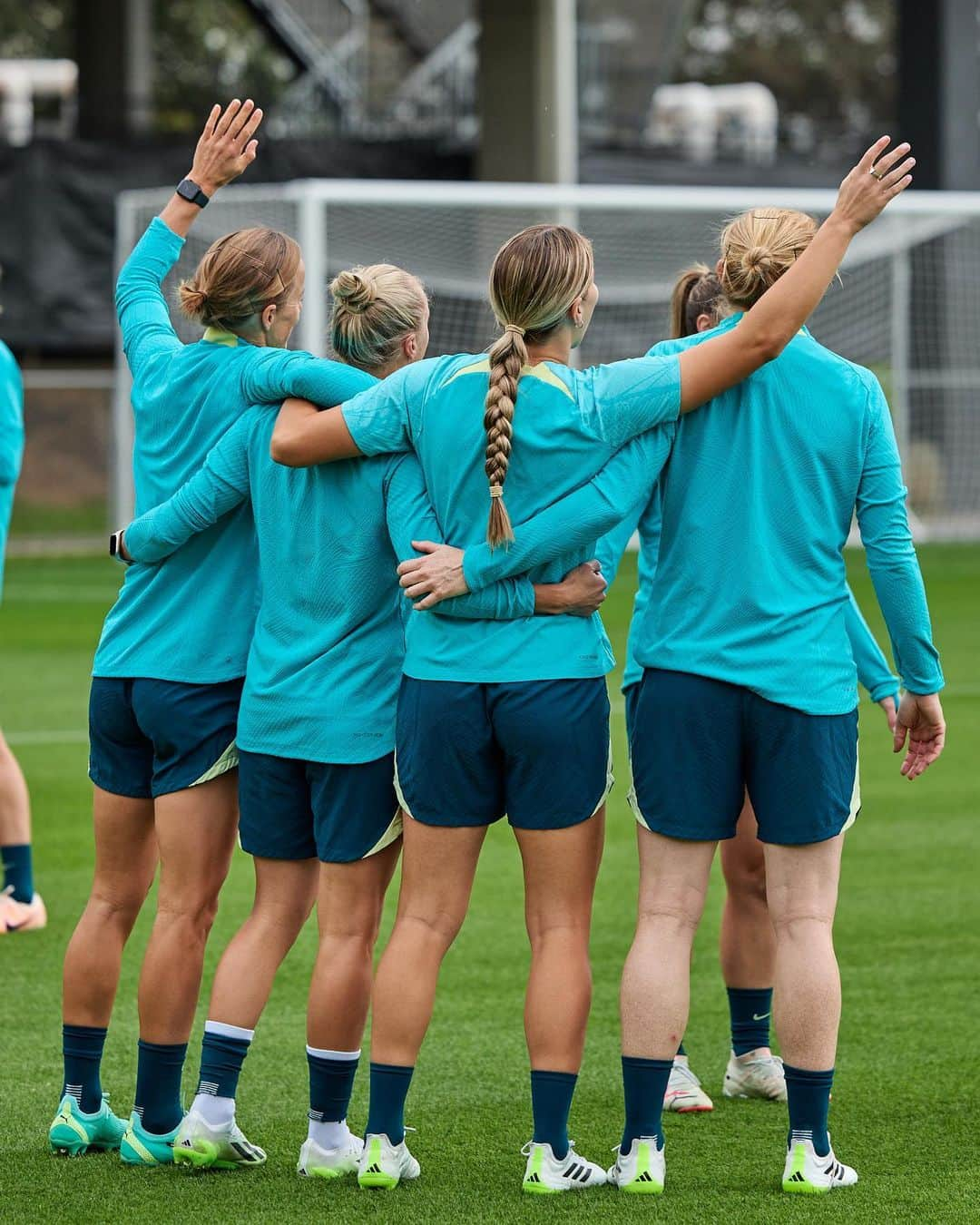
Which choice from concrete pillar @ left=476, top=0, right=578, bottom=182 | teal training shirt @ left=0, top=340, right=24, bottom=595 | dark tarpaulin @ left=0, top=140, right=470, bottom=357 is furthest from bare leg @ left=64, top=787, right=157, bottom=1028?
concrete pillar @ left=476, top=0, right=578, bottom=182

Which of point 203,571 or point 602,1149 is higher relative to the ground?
point 203,571

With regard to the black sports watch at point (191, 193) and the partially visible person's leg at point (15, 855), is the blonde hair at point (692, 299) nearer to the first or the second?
the black sports watch at point (191, 193)

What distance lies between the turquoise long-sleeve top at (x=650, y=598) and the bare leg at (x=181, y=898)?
90 cm

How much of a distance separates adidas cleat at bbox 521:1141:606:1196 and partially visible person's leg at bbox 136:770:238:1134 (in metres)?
0.78

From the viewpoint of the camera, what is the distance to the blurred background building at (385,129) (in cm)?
2116

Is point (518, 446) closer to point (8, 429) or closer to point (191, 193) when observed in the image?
point (191, 193)

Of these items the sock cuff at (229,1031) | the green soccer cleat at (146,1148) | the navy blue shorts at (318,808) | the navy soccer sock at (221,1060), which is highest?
the navy blue shorts at (318,808)

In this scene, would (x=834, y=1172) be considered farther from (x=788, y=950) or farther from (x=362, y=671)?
(x=362, y=671)

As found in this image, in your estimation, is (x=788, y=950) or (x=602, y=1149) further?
(x=602, y=1149)

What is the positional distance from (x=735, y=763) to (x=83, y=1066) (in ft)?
5.08

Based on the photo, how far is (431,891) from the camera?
3619 mm

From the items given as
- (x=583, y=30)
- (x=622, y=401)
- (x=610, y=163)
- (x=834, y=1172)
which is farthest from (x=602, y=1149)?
(x=583, y=30)

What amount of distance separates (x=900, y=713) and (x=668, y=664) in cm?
55

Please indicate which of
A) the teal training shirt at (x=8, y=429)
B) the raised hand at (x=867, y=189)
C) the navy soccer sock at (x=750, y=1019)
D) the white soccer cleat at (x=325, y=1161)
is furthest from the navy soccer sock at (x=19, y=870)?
the raised hand at (x=867, y=189)
